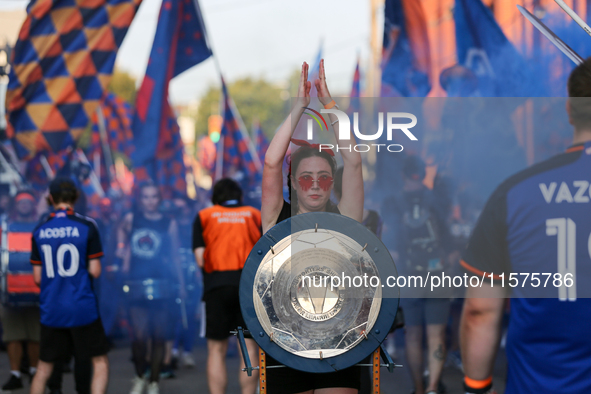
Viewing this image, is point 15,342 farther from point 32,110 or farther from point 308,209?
point 308,209

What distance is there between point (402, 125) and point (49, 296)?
11.2 feet

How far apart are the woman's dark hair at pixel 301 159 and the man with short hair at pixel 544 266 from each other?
648 mm

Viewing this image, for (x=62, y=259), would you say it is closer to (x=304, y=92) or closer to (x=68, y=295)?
(x=68, y=295)

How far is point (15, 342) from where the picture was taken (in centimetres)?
631

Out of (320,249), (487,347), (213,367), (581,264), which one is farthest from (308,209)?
(213,367)

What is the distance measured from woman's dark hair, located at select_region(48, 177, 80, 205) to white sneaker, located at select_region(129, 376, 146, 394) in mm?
2027

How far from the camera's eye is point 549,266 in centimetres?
242

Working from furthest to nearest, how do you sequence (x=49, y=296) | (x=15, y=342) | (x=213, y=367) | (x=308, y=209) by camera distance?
1. (x=15, y=342)
2. (x=213, y=367)
3. (x=49, y=296)
4. (x=308, y=209)

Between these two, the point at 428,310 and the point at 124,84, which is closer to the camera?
the point at 428,310

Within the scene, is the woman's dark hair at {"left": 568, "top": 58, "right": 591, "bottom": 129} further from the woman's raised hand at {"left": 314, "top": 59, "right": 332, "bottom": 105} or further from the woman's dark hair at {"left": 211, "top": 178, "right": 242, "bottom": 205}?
the woman's dark hair at {"left": 211, "top": 178, "right": 242, "bottom": 205}

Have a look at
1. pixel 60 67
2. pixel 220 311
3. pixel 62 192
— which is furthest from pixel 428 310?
pixel 60 67

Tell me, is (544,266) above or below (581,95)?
below

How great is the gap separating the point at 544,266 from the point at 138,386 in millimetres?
4605

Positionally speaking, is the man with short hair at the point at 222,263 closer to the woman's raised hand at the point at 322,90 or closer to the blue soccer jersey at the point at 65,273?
the blue soccer jersey at the point at 65,273
